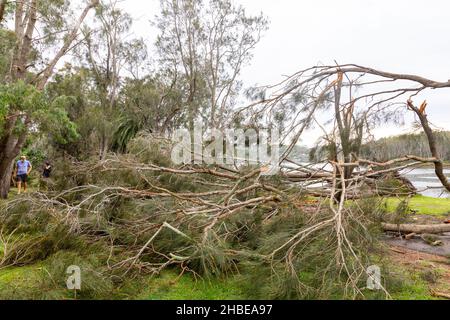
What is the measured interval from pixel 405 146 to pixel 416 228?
1205 mm

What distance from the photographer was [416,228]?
504 centimetres

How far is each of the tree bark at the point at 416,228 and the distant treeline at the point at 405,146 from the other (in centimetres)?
98

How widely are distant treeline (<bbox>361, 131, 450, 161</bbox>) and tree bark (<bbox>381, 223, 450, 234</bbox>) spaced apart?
976 mm

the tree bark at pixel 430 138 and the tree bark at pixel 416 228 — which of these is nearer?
the tree bark at pixel 430 138

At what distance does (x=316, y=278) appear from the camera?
2.75m

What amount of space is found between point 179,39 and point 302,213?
54.3 feet

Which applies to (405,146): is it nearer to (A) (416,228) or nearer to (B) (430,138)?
(B) (430,138)

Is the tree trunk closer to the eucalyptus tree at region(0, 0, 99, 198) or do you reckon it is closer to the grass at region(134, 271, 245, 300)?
the eucalyptus tree at region(0, 0, 99, 198)

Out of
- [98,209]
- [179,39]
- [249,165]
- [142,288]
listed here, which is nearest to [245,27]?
[179,39]

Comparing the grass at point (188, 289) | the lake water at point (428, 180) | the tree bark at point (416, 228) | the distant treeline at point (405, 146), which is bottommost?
the grass at point (188, 289)

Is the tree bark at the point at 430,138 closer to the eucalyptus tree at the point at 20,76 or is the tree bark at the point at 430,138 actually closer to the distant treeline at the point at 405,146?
the distant treeline at the point at 405,146

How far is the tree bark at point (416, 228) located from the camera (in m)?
4.86

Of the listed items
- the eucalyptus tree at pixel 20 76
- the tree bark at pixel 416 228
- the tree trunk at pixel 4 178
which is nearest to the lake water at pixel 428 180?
the tree bark at pixel 416 228
